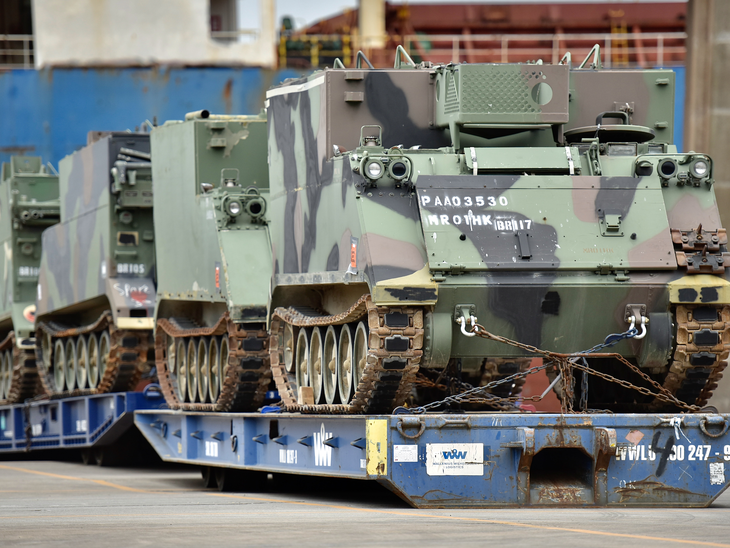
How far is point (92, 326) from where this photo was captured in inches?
751

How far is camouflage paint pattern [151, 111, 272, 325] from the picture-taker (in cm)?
1498

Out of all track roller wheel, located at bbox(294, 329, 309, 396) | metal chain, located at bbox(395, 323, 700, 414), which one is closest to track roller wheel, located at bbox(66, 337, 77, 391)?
track roller wheel, located at bbox(294, 329, 309, 396)

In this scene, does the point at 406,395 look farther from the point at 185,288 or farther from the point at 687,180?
the point at 185,288

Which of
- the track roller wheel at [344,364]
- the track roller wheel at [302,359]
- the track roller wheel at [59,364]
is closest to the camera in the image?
the track roller wheel at [344,364]

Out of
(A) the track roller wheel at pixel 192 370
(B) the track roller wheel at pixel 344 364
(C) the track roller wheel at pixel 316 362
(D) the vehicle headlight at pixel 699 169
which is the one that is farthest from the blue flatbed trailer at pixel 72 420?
(D) the vehicle headlight at pixel 699 169

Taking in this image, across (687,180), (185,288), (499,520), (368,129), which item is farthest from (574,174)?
(185,288)

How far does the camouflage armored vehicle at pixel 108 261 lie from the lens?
60.3 ft

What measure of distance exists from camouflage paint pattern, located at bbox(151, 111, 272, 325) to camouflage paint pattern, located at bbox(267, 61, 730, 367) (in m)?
2.22

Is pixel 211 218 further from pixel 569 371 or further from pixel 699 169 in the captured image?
pixel 699 169

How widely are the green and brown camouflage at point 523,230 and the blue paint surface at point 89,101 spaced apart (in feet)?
63.1

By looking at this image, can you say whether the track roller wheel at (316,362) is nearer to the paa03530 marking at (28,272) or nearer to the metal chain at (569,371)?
the metal chain at (569,371)

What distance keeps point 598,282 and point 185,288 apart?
6.26 m

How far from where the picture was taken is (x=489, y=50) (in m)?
35.8

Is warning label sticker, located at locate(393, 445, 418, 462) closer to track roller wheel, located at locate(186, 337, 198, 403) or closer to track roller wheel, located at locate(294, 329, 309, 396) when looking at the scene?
track roller wheel, located at locate(294, 329, 309, 396)
